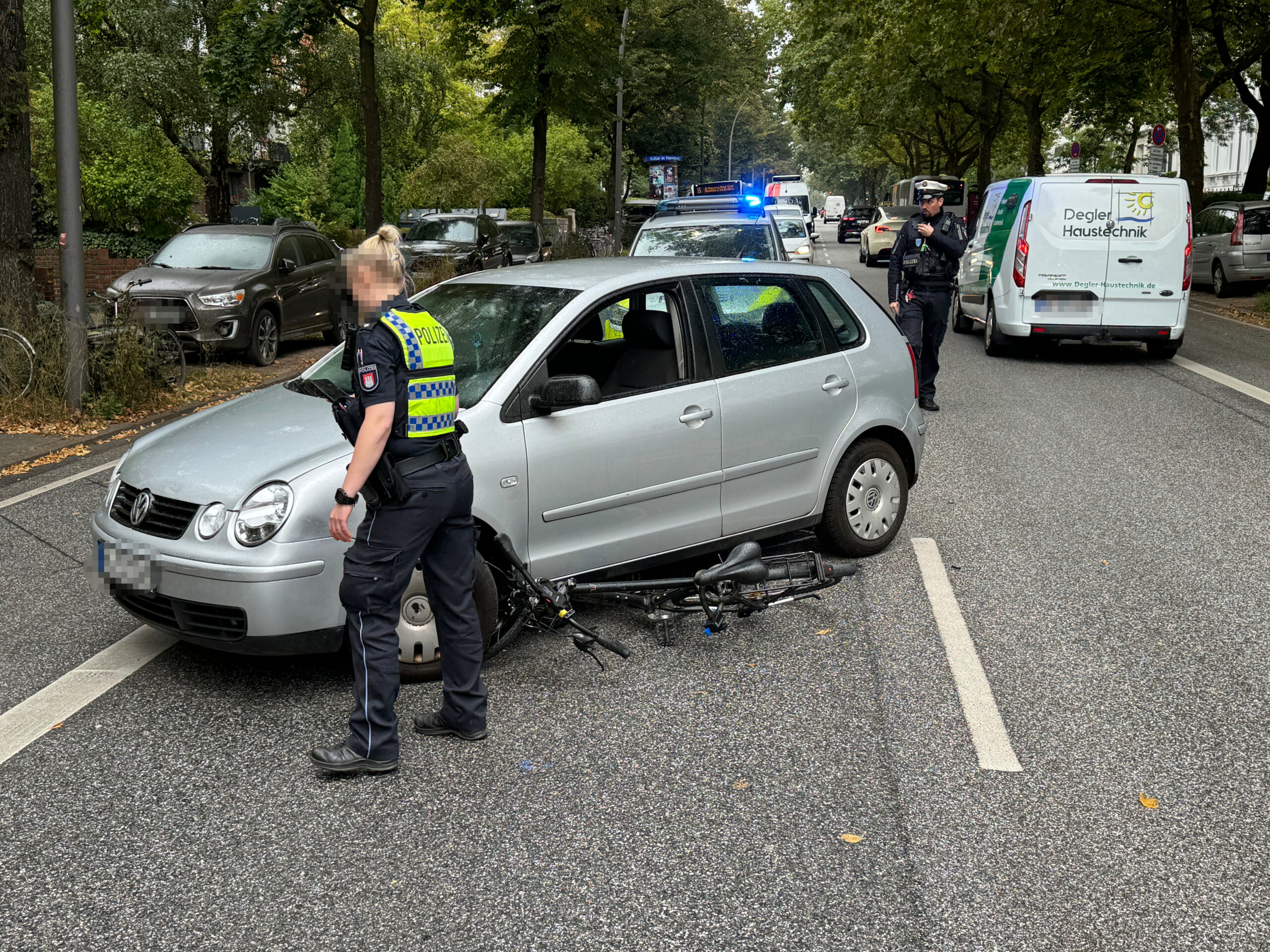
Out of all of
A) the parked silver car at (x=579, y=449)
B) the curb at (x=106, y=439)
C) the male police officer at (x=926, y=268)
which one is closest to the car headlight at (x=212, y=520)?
the parked silver car at (x=579, y=449)

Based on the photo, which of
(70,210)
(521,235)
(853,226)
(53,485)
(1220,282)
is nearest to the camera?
(53,485)

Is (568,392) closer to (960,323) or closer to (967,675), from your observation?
(967,675)

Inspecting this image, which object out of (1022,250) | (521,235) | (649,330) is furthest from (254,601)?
(521,235)

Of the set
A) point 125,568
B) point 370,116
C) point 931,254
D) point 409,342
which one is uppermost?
point 370,116

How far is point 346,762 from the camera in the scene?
3.96 metres

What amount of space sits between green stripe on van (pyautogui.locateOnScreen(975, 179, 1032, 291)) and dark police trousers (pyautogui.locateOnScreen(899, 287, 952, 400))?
379 cm

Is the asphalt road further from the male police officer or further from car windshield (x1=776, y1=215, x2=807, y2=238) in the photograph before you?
car windshield (x1=776, y1=215, x2=807, y2=238)

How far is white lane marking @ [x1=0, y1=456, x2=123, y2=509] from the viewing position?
7.82 m

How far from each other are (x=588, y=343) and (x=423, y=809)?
247cm

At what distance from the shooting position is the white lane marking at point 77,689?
4363mm

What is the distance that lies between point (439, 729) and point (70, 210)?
7956 mm

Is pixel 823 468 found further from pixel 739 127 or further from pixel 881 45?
pixel 739 127

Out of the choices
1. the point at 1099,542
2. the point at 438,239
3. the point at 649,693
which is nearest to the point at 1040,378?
the point at 1099,542

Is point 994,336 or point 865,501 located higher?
point 994,336
